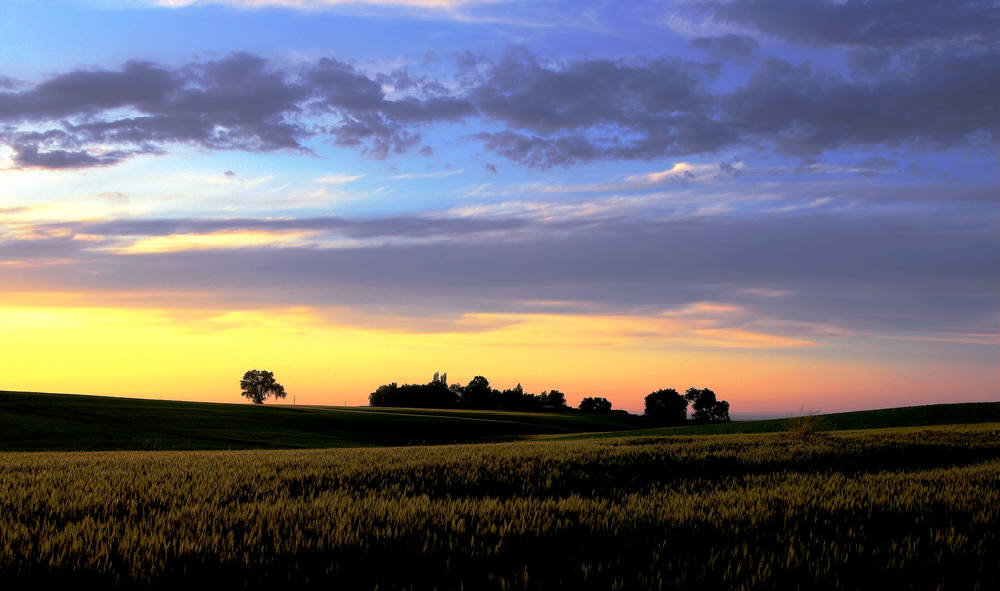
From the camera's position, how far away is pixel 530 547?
585 cm

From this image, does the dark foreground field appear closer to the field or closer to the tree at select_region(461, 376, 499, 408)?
the field

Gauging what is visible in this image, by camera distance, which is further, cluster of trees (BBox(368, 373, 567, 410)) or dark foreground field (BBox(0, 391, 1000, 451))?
cluster of trees (BBox(368, 373, 567, 410))

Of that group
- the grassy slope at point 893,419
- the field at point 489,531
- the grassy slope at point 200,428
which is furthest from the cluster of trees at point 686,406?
the field at point 489,531

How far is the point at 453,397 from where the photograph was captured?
142m

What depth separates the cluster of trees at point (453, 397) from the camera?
139500 mm

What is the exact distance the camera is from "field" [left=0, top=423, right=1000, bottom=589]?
4973mm

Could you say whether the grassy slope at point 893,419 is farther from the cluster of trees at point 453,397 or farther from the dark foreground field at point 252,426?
the cluster of trees at point 453,397

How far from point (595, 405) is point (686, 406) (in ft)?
86.0

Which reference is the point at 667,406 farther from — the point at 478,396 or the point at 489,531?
the point at 489,531

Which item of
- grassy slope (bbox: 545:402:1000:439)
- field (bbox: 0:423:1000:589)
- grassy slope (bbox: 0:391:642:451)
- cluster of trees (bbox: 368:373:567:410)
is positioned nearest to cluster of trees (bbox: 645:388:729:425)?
cluster of trees (bbox: 368:373:567:410)

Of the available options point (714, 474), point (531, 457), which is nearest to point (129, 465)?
point (531, 457)

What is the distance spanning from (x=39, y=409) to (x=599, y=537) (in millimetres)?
69674

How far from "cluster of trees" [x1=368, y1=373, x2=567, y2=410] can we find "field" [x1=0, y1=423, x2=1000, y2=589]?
130 meters

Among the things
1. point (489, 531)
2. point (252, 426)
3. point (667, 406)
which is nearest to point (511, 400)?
point (667, 406)
